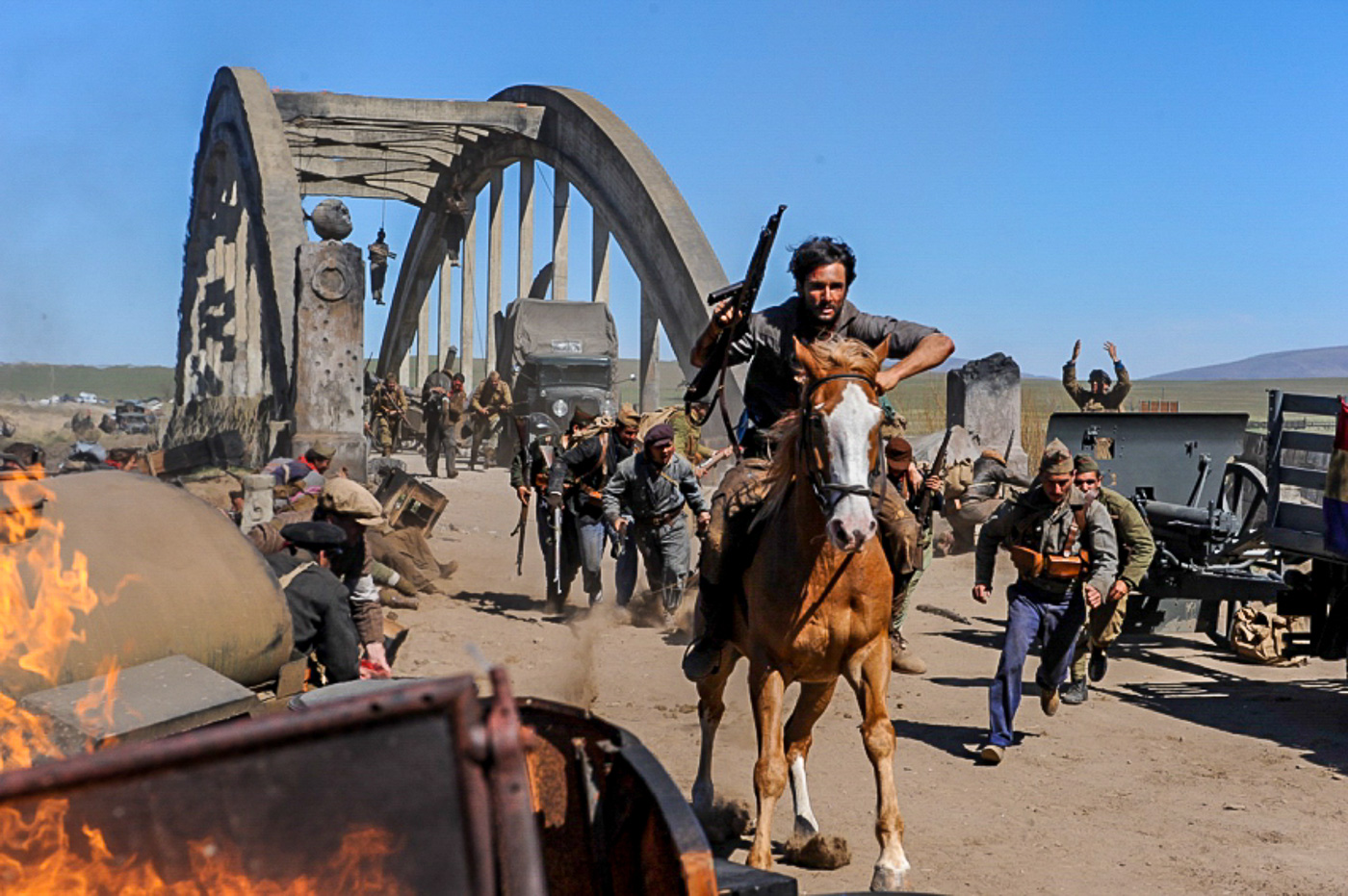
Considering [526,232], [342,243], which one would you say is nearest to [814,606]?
[342,243]

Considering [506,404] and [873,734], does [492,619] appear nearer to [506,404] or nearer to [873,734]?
[873,734]

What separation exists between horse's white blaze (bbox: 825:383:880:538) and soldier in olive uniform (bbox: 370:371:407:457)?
91.1ft

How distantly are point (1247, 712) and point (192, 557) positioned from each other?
25.3 ft

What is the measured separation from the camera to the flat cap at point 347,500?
359 inches

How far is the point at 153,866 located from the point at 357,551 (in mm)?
7219

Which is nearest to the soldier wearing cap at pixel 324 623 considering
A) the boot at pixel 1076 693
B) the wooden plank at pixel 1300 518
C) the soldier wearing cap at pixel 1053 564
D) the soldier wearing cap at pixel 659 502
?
the soldier wearing cap at pixel 1053 564

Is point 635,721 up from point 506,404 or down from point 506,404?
down

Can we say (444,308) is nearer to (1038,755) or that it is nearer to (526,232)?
(526,232)

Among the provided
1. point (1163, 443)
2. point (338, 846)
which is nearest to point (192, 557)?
point (338, 846)

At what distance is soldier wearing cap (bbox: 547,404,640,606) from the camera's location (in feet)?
→ 45.3

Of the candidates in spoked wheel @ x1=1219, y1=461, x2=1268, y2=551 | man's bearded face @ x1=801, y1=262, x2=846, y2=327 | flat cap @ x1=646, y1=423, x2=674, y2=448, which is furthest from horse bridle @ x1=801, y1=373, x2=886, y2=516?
spoked wheel @ x1=1219, y1=461, x2=1268, y2=551

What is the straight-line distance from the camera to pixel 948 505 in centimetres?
1738

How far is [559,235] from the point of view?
36312 mm

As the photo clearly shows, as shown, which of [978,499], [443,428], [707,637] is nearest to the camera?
[707,637]
